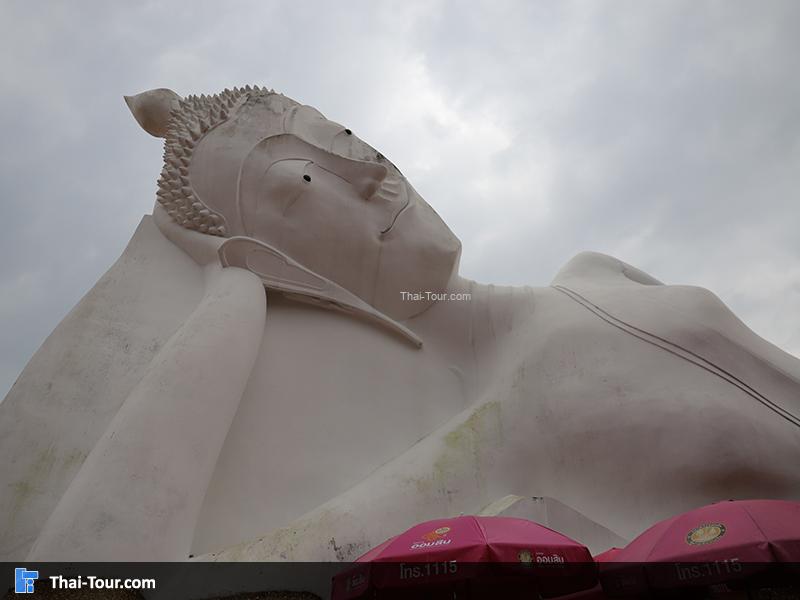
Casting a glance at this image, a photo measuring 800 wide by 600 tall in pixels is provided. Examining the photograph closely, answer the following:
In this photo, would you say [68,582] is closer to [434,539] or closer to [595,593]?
[434,539]

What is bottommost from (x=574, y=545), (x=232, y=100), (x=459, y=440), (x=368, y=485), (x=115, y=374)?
(x=574, y=545)

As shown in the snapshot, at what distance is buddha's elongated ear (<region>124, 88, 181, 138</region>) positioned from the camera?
733 cm

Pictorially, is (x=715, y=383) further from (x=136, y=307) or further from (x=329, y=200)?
(x=136, y=307)

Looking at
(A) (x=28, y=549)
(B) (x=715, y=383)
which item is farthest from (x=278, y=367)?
(B) (x=715, y=383)

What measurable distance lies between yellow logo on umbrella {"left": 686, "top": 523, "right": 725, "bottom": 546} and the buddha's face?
350 centimetres

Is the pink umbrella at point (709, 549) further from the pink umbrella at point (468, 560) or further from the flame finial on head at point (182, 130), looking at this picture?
the flame finial on head at point (182, 130)

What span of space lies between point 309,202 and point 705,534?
4.29 m

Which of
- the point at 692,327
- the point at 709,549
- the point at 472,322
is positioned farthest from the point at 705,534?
the point at 472,322

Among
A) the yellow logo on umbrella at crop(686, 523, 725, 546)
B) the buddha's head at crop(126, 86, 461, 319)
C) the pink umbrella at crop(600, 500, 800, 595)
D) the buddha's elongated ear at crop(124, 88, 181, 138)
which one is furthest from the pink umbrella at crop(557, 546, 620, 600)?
the buddha's elongated ear at crop(124, 88, 181, 138)

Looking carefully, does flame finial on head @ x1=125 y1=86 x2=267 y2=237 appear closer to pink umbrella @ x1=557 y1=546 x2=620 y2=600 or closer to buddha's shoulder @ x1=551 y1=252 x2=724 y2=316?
buddha's shoulder @ x1=551 y1=252 x2=724 y2=316

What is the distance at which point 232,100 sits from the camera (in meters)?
7.21

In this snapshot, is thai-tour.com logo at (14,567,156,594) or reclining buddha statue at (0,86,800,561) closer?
thai-tour.com logo at (14,567,156,594)

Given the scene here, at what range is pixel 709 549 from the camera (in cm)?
348

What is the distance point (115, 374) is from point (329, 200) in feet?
7.93
